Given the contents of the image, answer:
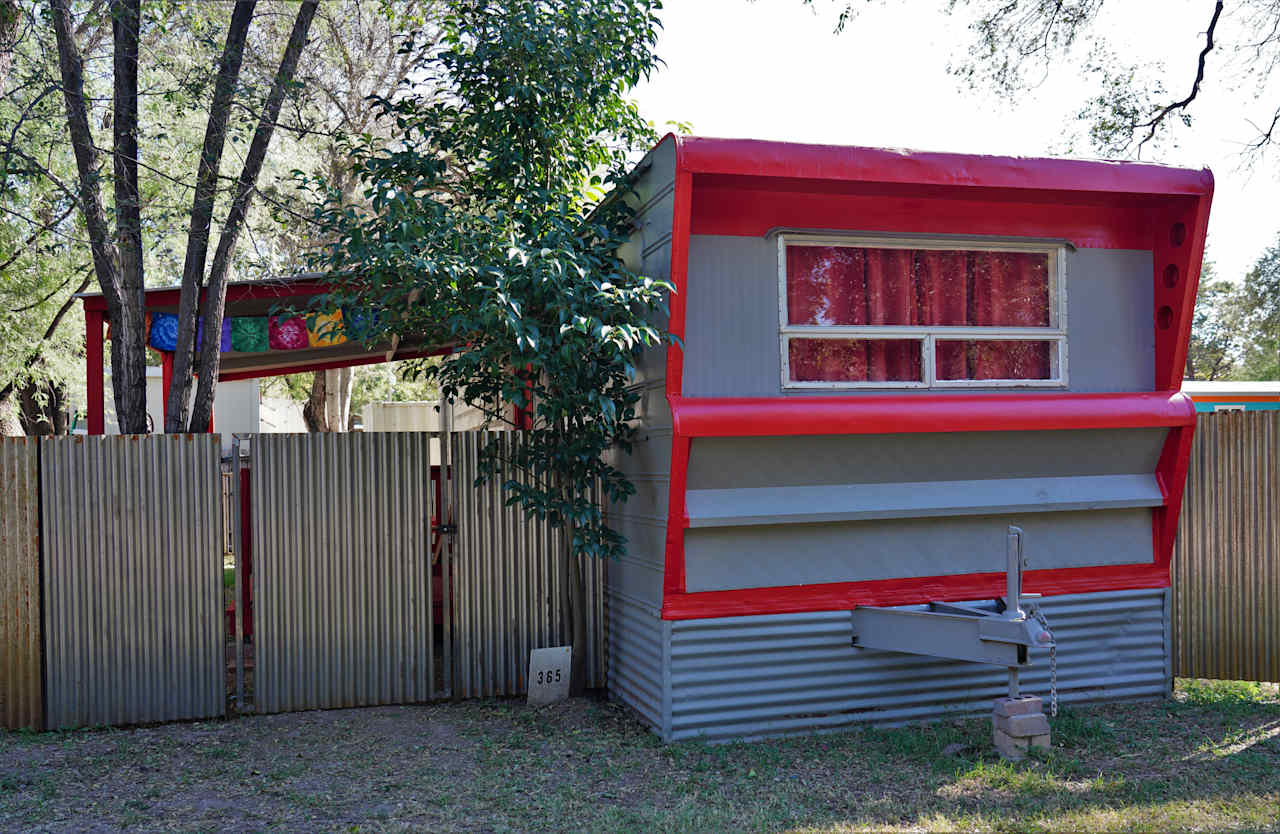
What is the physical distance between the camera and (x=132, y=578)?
6.66m

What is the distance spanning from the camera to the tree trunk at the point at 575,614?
7340 mm

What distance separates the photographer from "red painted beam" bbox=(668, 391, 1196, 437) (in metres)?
6.07

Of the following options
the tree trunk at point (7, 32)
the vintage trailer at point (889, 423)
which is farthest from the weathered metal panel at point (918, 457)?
the tree trunk at point (7, 32)

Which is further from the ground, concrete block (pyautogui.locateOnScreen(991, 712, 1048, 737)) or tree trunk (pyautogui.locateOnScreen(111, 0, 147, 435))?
tree trunk (pyautogui.locateOnScreen(111, 0, 147, 435))

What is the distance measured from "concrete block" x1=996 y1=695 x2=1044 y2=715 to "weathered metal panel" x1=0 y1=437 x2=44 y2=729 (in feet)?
19.9

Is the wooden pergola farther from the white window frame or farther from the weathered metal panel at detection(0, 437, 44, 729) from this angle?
the white window frame

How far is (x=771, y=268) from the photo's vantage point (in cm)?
652

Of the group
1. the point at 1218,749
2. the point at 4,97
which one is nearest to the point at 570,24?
the point at 4,97

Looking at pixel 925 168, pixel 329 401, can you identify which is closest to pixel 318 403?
pixel 329 401

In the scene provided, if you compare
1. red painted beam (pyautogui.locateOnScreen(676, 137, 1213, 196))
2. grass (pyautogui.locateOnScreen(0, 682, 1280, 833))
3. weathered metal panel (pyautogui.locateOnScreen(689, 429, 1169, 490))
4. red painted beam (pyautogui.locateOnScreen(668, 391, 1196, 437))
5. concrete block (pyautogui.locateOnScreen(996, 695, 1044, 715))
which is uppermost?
red painted beam (pyautogui.locateOnScreen(676, 137, 1213, 196))

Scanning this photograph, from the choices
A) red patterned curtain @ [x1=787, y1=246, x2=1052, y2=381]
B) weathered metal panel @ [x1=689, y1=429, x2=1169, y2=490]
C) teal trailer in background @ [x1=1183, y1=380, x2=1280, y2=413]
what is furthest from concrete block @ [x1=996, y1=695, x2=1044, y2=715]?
teal trailer in background @ [x1=1183, y1=380, x2=1280, y2=413]

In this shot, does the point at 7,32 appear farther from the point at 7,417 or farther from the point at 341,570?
the point at 7,417

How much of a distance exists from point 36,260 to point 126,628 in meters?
9.09

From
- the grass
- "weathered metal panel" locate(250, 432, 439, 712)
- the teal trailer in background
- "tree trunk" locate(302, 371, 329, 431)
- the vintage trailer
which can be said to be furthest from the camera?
"tree trunk" locate(302, 371, 329, 431)
